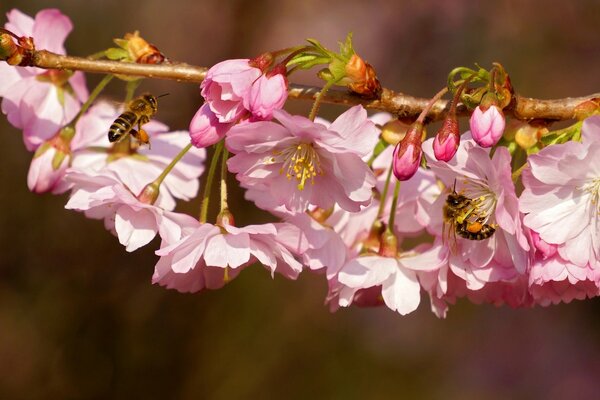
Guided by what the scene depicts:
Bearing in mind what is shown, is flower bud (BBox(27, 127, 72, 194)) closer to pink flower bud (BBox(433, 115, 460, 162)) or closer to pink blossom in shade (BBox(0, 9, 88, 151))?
pink blossom in shade (BBox(0, 9, 88, 151))

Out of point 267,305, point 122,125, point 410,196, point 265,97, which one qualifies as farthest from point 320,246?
point 267,305

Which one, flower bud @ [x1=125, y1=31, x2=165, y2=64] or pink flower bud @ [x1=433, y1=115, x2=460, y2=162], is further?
flower bud @ [x1=125, y1=31, x2=165, y2=64]

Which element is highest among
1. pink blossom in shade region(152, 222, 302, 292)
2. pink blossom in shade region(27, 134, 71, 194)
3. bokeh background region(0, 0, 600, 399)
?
pink blossom in shade region(152, 222, 302, 292)

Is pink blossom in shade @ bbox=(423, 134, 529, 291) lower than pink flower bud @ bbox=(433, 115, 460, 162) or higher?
lower

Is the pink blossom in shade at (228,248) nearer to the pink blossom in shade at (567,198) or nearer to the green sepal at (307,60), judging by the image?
the green sepal at (307,60)

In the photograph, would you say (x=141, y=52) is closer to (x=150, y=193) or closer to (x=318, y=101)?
(x=150, y=193)

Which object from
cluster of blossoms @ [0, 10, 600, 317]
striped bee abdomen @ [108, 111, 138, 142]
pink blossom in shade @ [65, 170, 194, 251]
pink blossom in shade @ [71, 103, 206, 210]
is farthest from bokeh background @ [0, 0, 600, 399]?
pink blossom in shade @ [65, 170, 194, 251]
